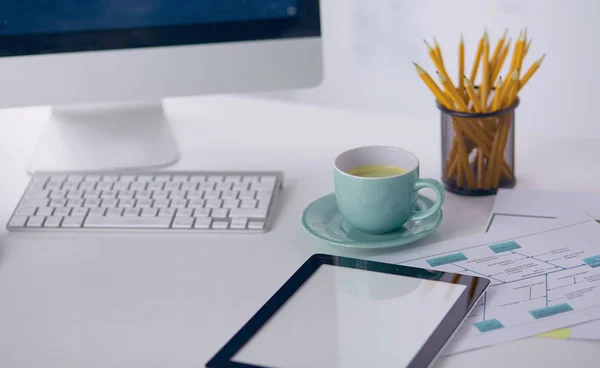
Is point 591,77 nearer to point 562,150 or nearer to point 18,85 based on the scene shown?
point 562,150

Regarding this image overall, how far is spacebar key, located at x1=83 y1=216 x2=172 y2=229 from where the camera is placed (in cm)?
75

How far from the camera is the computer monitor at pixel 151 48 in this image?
2.63ft

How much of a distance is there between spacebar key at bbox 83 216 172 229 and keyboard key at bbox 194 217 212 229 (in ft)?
0.10

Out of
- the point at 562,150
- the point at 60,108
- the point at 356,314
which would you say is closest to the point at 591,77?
the point at 562,150

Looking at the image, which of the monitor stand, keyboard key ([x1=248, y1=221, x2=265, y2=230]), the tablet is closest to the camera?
the tablet

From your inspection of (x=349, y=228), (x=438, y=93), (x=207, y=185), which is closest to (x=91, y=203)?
(x=207, y=185)

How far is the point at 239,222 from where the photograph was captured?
74 centimetres

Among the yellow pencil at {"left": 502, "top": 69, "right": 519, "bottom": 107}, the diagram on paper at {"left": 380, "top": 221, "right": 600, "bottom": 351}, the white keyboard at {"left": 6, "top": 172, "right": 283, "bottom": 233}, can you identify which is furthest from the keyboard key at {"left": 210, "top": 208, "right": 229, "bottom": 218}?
the yellow pencil at {"left": 502, "top": 69, "right": 519, "bottom": 107}

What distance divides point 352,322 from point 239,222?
0.71 feet

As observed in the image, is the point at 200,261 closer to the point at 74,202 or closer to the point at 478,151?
the point at 74,202

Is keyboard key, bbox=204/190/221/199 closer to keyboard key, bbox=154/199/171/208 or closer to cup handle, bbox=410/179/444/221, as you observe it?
keyboard key, bbox=154/199/171/208

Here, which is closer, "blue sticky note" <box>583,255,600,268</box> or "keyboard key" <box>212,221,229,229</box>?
"blue sticky note" <box>583,255,600,268</box>

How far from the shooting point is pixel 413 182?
693 mm

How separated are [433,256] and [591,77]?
475 mm
